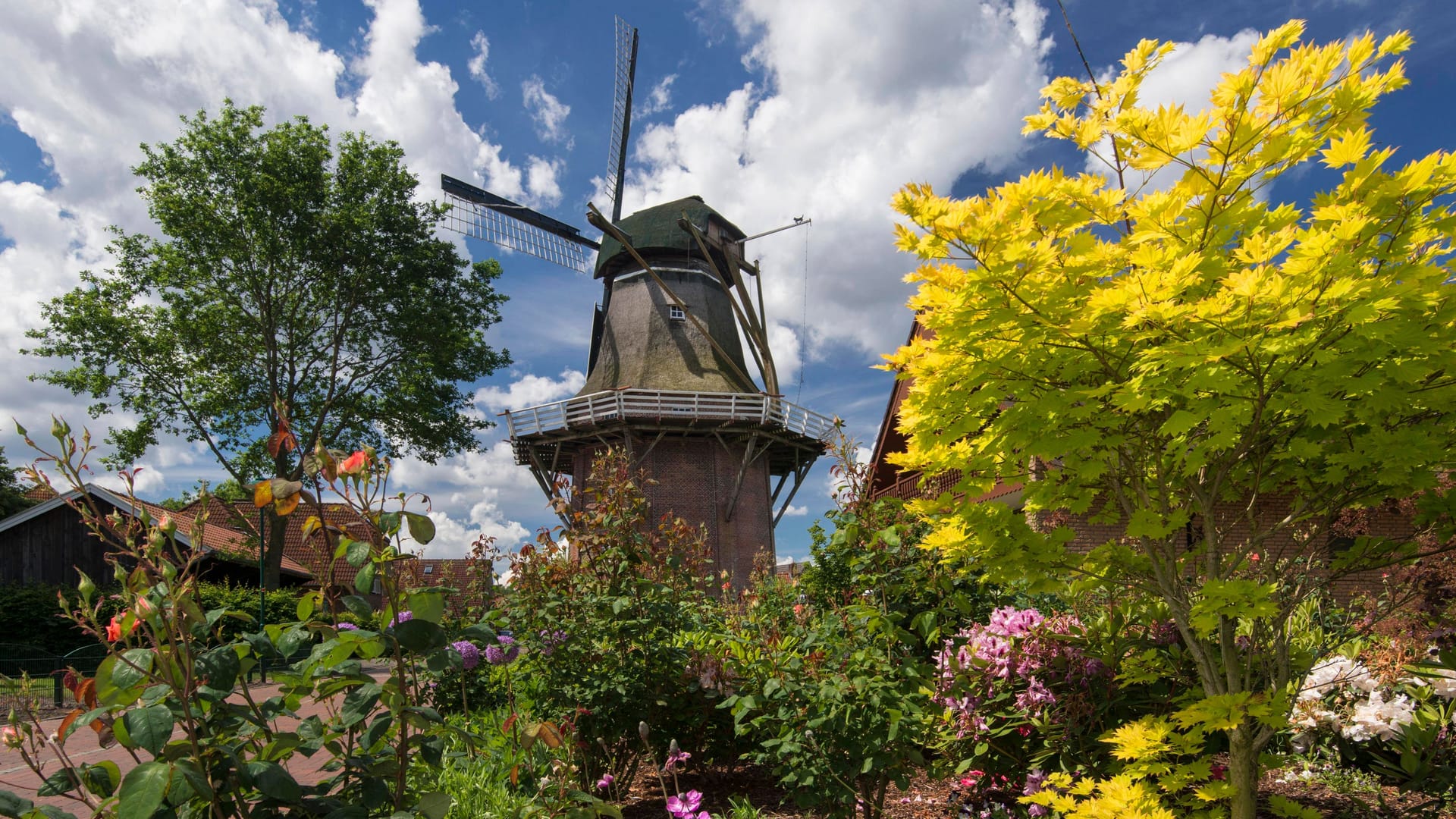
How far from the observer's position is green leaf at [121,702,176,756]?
180 cm

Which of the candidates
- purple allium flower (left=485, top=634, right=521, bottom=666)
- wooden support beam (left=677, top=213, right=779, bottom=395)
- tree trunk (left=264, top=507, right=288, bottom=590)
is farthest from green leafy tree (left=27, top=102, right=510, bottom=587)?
purple allium flower (left=485, top=634, right=521, bottom=666)

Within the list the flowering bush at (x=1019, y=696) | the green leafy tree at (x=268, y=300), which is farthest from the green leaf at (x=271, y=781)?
the green leafy tree at (x=268, y=300)

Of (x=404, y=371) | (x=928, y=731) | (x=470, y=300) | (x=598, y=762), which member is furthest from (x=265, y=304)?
(x=928, y=731)

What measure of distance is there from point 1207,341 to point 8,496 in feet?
104

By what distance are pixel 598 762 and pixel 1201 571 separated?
3684 millimetres

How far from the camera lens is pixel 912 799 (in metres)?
5.04

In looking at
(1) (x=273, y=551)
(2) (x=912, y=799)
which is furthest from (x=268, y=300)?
(2) (x=912, y=799)

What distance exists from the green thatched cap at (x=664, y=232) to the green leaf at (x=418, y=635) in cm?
2402

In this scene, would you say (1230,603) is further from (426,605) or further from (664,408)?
(664,408)

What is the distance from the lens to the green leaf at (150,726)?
1.80 metres

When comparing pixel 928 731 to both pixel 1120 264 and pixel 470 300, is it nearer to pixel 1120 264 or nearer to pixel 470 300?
pixel 1120 264

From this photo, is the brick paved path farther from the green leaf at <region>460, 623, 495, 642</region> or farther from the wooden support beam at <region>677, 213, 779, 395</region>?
the wooden support beam at <region>677, 213, 779, 395</region>

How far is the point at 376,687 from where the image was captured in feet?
7.11

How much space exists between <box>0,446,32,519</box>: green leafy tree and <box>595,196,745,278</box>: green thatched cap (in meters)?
18.7
